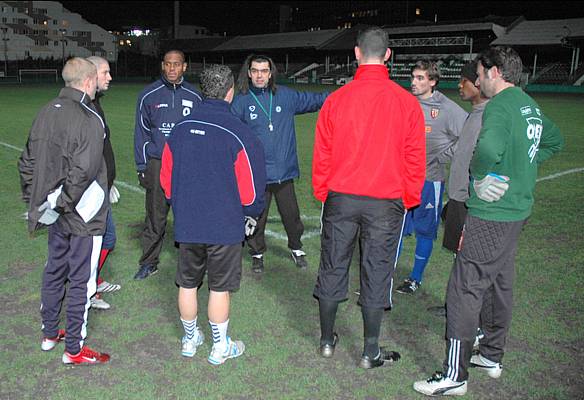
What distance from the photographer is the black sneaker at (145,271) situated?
16.6 ft

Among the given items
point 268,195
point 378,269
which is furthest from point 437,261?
point 378,269

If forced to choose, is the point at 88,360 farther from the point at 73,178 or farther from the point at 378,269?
the point at 378,269

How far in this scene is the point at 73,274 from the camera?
11.3 feet

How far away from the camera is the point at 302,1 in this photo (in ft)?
311

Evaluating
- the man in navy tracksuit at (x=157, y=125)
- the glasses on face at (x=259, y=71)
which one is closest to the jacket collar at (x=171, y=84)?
the man in navy tracksuit at (x=157, y=125)

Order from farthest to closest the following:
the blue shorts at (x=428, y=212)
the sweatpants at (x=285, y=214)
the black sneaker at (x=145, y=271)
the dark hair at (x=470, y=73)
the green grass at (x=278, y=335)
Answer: the sweatpants at (x=285, y=214)
the black sneaker at (x=145, y=271)
the blue shorts at (x=428, y=212)
the dark hair at (x=470, y=73)
the green grass at (x=278, y=335)

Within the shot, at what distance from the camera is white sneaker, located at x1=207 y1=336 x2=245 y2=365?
3588 mm

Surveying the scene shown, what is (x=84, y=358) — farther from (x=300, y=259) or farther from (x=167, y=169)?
(x=300, y=259)

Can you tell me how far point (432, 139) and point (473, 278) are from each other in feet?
6.18

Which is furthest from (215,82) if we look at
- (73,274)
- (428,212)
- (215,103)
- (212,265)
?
(428,212)

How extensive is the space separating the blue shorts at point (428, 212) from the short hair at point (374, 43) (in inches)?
70.8

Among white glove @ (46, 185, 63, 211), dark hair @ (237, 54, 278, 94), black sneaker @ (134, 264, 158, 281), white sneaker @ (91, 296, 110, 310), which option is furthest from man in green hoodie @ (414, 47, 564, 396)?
black sneaker @ (134, 264, 158, 281)

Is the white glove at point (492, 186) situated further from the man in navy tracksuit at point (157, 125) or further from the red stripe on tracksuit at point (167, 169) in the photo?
the man in navy tracksuit at point (157, 125)

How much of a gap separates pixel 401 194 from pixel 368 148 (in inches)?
15.5
